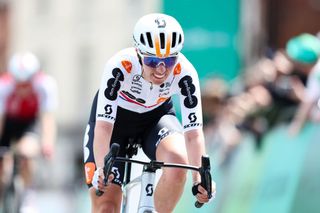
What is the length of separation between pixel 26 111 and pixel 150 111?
206 inches

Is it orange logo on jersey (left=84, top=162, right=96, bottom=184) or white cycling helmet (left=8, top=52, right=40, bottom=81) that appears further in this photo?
white cycling helmet (left=8, top=52, right=40, bottom=81)

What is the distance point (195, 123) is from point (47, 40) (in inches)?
2357

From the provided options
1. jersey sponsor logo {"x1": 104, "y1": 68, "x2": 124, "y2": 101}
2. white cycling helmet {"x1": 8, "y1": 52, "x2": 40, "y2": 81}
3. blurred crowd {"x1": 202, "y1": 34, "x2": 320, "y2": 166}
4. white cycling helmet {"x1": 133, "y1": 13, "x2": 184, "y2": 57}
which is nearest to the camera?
white cycling helmet {"x1": 133, "y1": 13, "x2": 184, "y2": 57}

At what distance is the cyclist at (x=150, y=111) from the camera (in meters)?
9.26

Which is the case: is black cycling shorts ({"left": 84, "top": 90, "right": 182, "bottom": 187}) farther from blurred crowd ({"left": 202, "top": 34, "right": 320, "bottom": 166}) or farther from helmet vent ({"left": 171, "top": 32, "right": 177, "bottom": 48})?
blurred crowd ({"left": 202, "top": 34, "right": 320, "bottom": 166})

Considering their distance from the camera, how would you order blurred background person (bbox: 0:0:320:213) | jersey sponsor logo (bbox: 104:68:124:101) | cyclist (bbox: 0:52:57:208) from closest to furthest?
jersey sponsor logo (bbox: 104:68:124:101), blurred background person (bbox: 0:0:320:213), cyclist (bbox: 0:52:57:208)

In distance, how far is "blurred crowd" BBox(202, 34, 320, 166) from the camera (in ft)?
41.4

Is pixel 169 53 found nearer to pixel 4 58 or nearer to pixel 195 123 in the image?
pixel 195 123

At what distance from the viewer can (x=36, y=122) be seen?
50.4 feet

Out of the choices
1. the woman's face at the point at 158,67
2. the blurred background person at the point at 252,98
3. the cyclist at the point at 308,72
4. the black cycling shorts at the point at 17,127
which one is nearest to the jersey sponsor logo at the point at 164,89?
the woman's face at the point at 158,67

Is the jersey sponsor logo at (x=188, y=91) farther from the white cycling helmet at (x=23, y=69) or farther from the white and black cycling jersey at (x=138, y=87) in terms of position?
the white cycling helmet at (x=23, y=69)

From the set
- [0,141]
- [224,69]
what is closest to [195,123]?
[0,141]

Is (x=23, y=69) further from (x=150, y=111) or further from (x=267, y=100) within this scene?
(x=150, y=111)

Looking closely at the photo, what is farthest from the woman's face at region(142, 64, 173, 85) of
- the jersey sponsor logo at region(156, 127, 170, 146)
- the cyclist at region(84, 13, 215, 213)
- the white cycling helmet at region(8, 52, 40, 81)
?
the white cycling helmet at region(8, 52, 40, 81)
